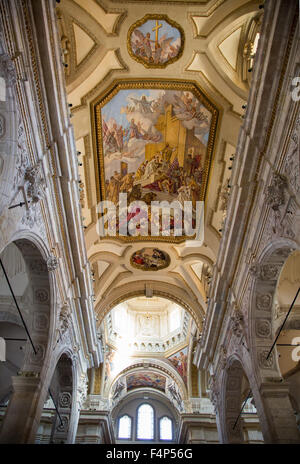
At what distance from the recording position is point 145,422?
1018 inches

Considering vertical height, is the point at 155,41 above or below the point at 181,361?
below

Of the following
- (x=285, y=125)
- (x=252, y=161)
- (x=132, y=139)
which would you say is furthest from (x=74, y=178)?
(x=285, y=125)

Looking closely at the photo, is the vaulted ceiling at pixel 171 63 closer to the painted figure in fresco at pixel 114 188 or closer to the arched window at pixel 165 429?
the painted figure in fresco at pixel 114 188

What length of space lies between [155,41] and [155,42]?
1.1 inches

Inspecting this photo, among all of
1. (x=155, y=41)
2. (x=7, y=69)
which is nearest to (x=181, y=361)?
(x=155, y=41)

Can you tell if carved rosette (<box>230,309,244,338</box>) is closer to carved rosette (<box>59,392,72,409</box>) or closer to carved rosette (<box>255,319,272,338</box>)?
carved rosette (<box>255,319,272,338</box>)

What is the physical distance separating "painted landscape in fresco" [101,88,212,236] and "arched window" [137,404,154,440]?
19.5 meters

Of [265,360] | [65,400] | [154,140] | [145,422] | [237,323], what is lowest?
[265,360]

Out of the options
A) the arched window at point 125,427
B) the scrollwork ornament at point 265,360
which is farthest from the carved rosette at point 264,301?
the arched window at point 125,427

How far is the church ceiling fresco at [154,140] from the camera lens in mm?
10227

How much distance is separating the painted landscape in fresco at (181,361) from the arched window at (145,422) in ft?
20.2

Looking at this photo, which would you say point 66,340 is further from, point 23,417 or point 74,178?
point 74,178

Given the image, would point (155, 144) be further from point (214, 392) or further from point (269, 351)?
point (214, 392)

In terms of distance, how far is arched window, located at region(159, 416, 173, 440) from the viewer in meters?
25.1
